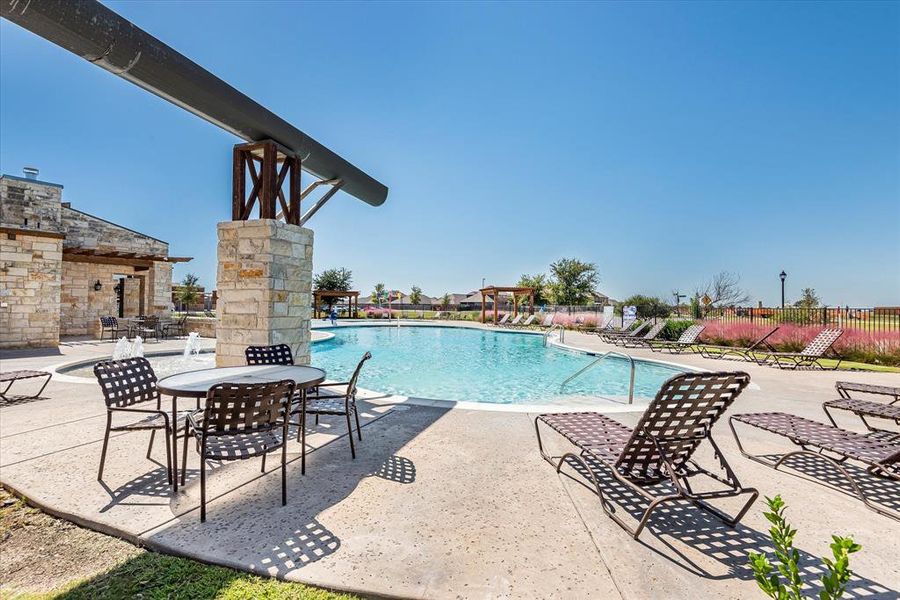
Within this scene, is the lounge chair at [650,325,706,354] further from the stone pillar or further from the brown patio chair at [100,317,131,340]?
the brown patio chair at [100,317,131,340]


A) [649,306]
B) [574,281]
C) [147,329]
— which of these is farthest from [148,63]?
[574,281]

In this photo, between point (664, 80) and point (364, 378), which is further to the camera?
point (664, 80)

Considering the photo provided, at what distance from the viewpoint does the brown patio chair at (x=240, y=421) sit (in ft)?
7.36

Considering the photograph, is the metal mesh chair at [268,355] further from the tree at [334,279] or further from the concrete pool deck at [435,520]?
the tree at [334,279]

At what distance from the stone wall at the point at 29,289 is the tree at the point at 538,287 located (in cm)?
3589

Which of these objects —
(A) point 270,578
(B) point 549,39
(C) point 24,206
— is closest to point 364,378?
(A) point 270,578

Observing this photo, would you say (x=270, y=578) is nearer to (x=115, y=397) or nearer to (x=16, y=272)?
(x=115, y=397)

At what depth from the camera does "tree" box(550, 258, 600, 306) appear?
38375mm

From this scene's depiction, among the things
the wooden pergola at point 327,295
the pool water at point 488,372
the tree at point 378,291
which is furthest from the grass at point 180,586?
the tree at point 378,291

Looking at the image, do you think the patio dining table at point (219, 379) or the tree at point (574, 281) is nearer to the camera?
the patio dining table at point (219, 379)

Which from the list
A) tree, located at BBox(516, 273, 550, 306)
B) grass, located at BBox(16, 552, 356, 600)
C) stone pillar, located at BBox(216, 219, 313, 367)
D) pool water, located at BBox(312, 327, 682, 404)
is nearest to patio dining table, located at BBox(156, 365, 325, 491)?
grass, located at BBox(16, 552, 356, 600)

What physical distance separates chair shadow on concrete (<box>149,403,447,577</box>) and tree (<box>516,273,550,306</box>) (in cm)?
3861

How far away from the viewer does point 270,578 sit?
1749 millimetres

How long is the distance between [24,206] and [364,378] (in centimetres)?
1430
